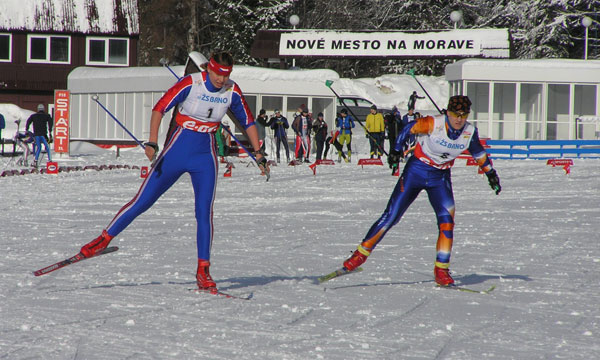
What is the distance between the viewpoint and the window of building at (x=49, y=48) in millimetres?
40781

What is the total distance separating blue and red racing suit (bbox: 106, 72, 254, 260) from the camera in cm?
653

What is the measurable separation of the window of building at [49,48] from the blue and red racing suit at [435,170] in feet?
117

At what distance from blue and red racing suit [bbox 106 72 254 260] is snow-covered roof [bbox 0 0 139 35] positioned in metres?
35.2

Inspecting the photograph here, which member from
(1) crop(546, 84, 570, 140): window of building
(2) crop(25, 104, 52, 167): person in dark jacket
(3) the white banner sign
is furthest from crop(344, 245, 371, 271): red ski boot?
(3) the white banner sign

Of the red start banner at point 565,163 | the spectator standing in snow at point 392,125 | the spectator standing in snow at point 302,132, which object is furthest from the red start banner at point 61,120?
the red start banner at point 565,163

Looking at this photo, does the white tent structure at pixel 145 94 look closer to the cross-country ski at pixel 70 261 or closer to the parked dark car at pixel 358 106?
the parked dark car at pixel 358 106

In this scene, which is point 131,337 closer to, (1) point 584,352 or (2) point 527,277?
(1) point 584,352

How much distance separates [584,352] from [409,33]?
1103 inches

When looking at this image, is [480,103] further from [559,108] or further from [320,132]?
[320,132]

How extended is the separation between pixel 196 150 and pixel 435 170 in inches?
73.1

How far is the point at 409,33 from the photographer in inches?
1272

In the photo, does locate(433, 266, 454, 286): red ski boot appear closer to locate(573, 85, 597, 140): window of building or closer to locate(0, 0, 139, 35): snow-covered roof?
locate(573, 85, 597, 140): window of building

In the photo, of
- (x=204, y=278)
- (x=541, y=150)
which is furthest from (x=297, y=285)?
(x=541, y=150)

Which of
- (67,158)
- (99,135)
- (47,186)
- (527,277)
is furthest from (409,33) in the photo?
(527,277)
